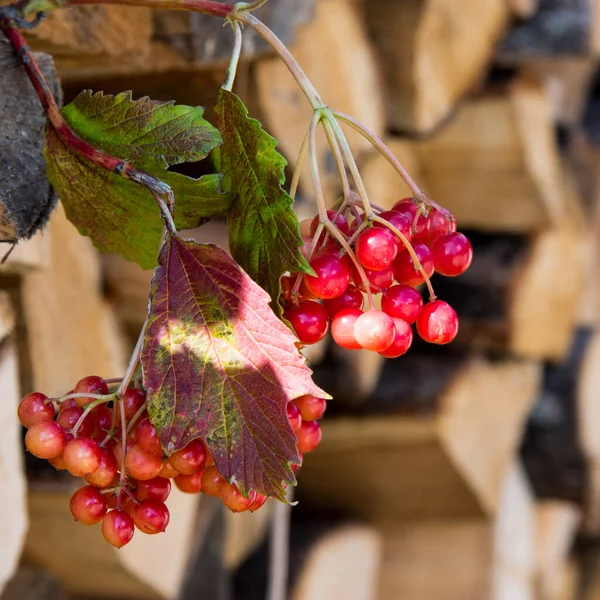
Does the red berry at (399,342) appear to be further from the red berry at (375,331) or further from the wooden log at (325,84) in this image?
the wooden log at (325,84)

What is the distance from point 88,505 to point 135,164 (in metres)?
0.20

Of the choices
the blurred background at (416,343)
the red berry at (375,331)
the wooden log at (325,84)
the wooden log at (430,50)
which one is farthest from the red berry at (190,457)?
the wooden log at (430,50)

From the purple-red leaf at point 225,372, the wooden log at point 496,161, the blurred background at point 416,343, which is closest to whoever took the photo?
the purple-red leaf at point 225,372

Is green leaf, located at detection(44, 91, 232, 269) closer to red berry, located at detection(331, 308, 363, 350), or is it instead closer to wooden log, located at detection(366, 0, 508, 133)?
red berry, located at detection(331, 308, 363, 350)

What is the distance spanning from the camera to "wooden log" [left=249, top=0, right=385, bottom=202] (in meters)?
1.04

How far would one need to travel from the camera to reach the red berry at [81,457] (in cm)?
47

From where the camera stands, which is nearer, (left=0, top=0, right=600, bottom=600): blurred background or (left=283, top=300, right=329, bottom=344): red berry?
(left=283, top=300, right=329, bottom=344): red berry

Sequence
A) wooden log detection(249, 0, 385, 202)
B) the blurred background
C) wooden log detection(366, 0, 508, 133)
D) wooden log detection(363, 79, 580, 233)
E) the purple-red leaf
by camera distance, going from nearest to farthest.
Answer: the purple-red leaf < the blurred background < wooden log detection(249, 0, 385, 202) < wooden log detection(366, 0, 508, 133) < wooden log detection(363, 79, 580, 233)

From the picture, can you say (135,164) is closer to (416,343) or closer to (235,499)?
(235,499)

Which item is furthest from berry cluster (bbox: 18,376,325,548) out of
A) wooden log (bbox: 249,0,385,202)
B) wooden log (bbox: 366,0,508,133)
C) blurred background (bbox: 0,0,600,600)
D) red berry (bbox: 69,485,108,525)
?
wooden log (bbox: 366,0,508,133)

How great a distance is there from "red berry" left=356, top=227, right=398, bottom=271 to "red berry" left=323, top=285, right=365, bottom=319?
4 centimetres

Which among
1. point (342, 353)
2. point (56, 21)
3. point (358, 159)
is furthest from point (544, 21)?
point (56, 21)

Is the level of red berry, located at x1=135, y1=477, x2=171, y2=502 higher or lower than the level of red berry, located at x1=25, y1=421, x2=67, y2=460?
lower

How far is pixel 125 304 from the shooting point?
1001 mm
